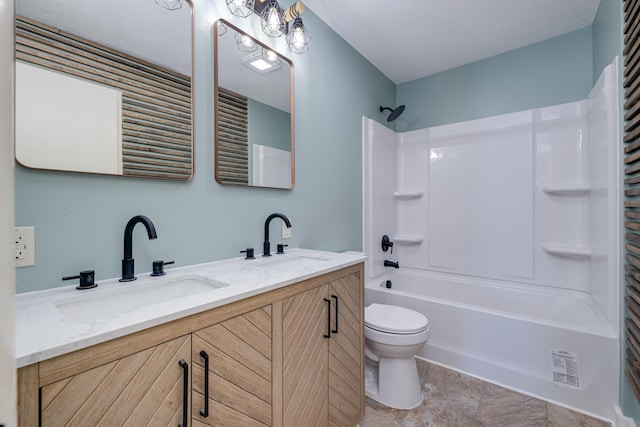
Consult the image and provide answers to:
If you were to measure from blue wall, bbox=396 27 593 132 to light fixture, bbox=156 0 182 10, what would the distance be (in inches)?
97.1

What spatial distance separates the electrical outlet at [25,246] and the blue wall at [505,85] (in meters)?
3.10

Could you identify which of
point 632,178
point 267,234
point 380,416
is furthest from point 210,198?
point 632,178

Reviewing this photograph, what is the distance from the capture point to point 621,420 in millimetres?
1496

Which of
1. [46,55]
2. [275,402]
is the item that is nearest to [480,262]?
[275,402]

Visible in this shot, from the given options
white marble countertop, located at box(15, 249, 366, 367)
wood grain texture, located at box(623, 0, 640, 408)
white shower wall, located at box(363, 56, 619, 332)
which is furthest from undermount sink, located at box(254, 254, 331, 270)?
wood grain texture, located at box(623, 0, 640, 408)

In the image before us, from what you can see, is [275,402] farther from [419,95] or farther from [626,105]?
[419,95]

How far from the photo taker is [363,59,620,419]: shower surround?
1726mm

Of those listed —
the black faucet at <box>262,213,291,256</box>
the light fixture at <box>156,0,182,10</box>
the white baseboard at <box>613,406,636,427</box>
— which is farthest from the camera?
the black faucet at <box>262,213,291,256</box>

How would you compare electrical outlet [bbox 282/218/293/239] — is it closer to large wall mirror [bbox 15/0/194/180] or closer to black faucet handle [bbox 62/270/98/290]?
large wall mirror [bbox 15/0/194/180]

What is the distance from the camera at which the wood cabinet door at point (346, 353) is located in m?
1.33

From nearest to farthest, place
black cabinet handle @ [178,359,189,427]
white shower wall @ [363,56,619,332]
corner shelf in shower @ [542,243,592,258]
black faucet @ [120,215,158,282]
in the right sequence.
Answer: black cabinet handle @ [178,359,189,427] → black faucet @ [120,215,158,282] → white shower wall @ [363,56,619,332] → corner shelf in shower @ [542,243,592,258]

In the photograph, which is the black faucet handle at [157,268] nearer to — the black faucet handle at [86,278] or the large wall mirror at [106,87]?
the black faucet handle at [86,278]

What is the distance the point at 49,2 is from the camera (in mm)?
936

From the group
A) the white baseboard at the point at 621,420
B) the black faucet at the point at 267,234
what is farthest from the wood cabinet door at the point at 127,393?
the white baseboard at the point at 621,420
